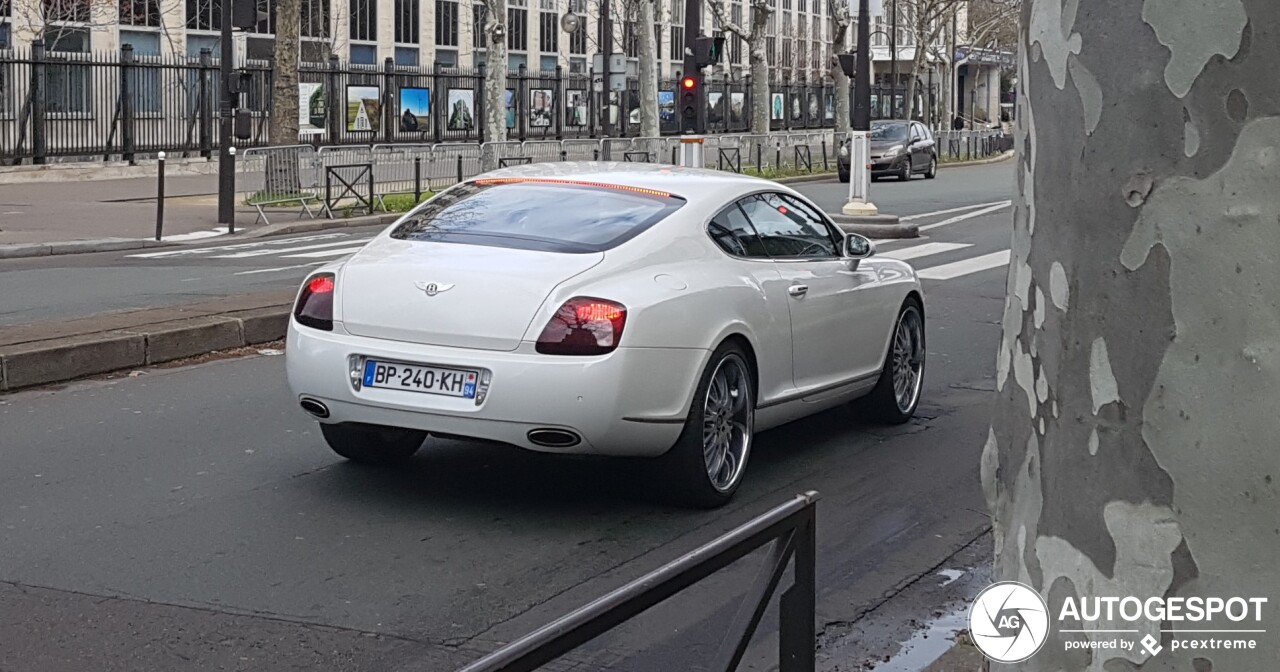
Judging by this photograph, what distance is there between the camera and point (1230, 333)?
214 centimetres

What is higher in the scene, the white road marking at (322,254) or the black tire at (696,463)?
the white road marking at (322,254)

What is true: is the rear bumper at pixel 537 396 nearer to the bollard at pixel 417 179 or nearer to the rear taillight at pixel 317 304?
the rear taillight at pixel 317 304

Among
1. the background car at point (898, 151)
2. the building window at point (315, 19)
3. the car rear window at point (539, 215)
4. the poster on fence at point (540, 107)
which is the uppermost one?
the building window at point (315, 19)

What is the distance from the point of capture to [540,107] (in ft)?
157

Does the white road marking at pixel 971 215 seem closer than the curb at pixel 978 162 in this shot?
Yes

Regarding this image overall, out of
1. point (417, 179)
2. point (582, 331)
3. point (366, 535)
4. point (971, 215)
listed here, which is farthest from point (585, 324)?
point (417, 179)

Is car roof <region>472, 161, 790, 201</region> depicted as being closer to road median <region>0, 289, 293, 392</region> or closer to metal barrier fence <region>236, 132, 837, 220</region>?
road median <region>0, 289, 293, 392</region>

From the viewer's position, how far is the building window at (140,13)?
163 feet

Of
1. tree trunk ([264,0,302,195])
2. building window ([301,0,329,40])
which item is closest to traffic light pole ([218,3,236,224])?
tree trunk ([264,0,302,195])

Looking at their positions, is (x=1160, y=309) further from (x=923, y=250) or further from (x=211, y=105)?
(x=211, y=105)

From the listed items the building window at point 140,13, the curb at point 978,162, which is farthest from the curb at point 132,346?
the building window at point 140,13

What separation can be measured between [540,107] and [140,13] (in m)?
14.5

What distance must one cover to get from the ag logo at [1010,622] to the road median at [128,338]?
746cm

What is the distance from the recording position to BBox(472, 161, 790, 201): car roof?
24.0 ft
